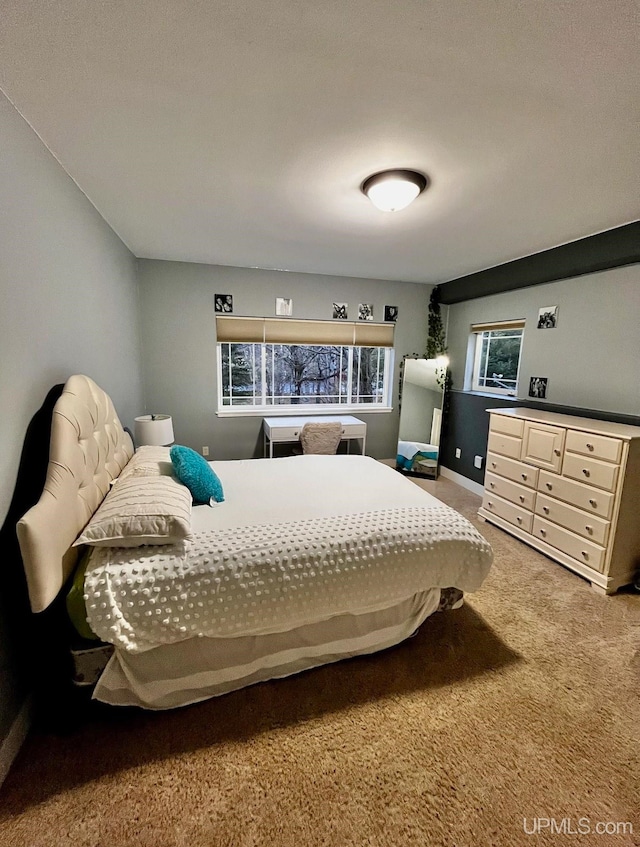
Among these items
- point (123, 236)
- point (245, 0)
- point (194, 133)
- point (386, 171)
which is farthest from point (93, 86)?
point (123, 236)

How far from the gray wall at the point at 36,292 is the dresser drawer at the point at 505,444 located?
10.4 feet

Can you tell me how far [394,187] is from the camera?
1.87 m

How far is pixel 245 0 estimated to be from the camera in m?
0.99

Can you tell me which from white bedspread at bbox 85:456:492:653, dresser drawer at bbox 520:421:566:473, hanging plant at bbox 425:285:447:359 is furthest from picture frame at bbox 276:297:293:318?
dresser drawer at bbox 520:421:566:473

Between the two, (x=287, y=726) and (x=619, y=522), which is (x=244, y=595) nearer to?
(x=287, y=726)

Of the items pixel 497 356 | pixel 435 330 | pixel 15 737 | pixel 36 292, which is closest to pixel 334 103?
pixel 36 292

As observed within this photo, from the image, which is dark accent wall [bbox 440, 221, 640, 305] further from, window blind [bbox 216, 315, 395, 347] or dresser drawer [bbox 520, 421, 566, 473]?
dresser drawer [bbox 520, 421, 566, 473]

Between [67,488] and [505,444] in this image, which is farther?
[505,444]

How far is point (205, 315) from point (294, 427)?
61.7 inches

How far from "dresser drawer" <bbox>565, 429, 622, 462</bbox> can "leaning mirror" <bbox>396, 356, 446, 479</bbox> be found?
2.06 m

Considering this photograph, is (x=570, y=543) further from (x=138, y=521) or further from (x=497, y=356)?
(x=138, y=521)

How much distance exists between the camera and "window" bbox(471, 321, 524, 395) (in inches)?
147

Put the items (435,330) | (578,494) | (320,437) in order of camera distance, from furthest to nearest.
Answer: (435,330), (320,437), (578,494)

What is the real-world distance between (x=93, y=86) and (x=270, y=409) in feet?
10.5
